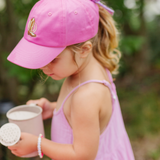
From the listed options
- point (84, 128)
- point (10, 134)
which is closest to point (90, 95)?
point (84, 128)

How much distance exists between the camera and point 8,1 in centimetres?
297

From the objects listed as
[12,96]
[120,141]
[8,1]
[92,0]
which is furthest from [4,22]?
[120,141]

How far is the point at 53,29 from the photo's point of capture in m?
1.12

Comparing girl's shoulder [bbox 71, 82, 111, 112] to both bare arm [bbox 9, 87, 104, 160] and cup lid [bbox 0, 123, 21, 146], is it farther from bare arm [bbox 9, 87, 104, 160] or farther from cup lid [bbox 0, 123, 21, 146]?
cup lid [bbox 0, 123, 21, 146]

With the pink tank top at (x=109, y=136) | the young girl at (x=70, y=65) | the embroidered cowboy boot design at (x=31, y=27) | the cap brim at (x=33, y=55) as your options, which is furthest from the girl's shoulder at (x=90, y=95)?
the embroidered cowboy boot design at (x=31, y=27)

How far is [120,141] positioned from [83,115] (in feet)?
1.75

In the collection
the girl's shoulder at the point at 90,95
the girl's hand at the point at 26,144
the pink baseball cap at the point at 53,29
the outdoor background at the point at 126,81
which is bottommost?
the outdoor background at the point at 126,81

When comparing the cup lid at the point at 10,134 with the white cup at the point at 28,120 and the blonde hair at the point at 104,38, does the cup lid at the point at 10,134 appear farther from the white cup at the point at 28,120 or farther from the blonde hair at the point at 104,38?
the blonde hair at the point at 104,38

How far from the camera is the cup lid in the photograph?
1155mm

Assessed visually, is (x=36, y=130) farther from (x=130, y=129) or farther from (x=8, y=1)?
(x=130, y=129)

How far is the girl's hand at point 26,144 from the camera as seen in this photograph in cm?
121

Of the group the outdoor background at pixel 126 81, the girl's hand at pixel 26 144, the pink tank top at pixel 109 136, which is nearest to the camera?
the girl's hand at pixel 26 144

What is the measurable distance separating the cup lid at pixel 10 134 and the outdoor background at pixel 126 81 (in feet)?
1.29

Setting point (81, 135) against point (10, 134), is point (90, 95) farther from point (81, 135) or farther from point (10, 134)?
point (10, 134)
